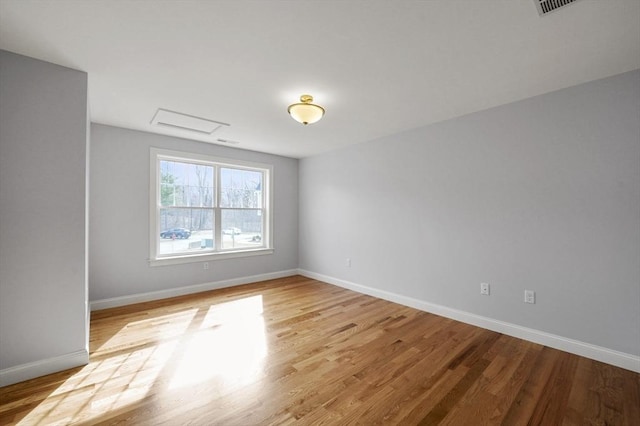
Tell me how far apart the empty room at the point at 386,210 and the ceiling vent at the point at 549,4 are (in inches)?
0.8

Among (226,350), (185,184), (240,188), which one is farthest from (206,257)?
(226,350)

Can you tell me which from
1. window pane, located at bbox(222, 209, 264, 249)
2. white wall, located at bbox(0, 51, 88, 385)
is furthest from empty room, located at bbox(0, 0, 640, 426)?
window pane, located at bbox(222, 209, 264, 249)

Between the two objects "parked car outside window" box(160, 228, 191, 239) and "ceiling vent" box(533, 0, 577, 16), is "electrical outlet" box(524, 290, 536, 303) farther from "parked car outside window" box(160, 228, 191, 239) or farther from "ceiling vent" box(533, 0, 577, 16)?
"parked car outside window" box(160, 228, 191, 239)

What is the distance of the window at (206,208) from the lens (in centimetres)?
421

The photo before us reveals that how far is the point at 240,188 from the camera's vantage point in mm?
5121

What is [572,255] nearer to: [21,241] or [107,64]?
[107,64]

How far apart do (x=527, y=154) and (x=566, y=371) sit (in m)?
2.02

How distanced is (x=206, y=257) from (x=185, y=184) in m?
1.26

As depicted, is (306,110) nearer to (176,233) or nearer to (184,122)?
(184,122)

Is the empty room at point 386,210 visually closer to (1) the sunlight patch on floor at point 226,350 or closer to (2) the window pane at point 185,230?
(1) the sunlight patch on floor at point 226,350

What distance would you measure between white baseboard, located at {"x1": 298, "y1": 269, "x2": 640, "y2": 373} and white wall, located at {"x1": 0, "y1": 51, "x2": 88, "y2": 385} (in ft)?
11.8

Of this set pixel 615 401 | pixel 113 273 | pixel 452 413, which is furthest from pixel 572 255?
pixel 113 273

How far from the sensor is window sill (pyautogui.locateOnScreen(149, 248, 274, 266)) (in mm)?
4125

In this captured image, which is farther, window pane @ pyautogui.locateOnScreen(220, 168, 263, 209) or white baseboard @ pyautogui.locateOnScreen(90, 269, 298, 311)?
window pane @ pyautogui.locateOnScreen(220, 168, 263, 209)
